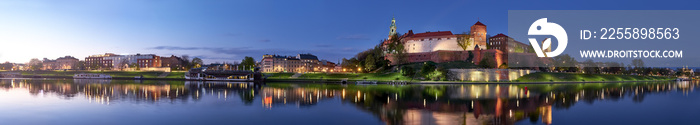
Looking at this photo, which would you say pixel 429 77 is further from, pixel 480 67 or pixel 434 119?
pixel 434 119

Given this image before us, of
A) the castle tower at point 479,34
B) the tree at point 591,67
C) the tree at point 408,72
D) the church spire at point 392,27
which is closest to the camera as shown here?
the tree at point 408,72

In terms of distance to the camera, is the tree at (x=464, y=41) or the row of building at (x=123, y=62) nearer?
the tree at (x=464, y=41)

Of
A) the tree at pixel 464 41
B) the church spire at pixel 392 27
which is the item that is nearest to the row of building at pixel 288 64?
the church spire at pixel 392 27

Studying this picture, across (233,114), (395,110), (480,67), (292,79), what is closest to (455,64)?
(480,67)

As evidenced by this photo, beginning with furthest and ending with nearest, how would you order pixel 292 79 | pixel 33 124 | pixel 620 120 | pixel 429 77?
pixel 292 79
pixel 429 77
pixel 620 120
pixel 33 124

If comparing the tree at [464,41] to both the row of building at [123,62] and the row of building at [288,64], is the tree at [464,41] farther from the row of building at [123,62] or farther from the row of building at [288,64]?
the row of building at [123,62]

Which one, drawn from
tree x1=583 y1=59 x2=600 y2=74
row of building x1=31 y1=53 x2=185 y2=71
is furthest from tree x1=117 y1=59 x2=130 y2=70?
tree x1=583 y1=59 x2=600 y2=74

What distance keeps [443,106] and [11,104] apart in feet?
110

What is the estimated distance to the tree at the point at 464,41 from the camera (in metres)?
94.6

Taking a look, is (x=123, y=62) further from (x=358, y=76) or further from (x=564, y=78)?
(x=564, y=78)

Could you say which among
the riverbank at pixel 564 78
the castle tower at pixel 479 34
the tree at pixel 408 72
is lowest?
the riverbank at pixel 564 78

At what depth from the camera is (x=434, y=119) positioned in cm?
2253

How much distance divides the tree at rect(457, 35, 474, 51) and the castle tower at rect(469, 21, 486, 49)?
1.17m

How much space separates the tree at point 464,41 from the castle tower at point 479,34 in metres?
1.17
